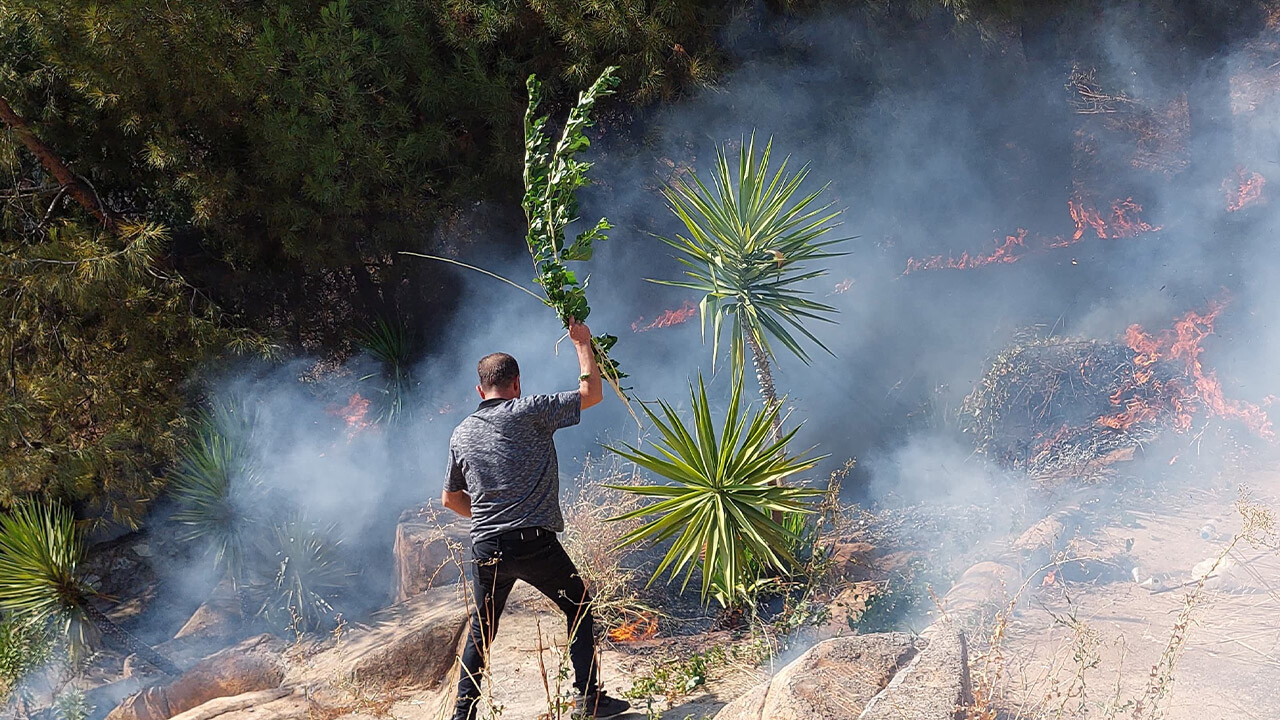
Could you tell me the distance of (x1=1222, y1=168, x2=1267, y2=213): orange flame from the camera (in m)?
7.18

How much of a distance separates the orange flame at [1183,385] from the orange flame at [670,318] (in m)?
3.46

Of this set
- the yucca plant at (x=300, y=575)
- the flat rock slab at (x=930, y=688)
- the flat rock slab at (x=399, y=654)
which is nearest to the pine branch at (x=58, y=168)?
the yucca plant at (x=300, y=575)

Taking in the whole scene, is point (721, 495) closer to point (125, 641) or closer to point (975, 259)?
point (975, 259)

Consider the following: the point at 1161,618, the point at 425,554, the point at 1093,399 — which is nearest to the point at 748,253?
the point at 1161,618

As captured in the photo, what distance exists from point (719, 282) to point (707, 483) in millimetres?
1287

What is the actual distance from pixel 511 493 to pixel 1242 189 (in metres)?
6.50

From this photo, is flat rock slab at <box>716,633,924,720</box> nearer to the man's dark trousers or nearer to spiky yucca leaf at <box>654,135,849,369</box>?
the man's dark trousers

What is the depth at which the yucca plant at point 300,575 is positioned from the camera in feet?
21.7

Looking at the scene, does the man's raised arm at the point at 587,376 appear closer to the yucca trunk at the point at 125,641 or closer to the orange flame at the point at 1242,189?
the yucca trunk at the point at 125,641

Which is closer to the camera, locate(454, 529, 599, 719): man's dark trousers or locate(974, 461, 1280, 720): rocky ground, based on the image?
locate(454, 529, 599, 719): man's dark trousers

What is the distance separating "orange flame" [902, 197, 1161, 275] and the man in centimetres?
526

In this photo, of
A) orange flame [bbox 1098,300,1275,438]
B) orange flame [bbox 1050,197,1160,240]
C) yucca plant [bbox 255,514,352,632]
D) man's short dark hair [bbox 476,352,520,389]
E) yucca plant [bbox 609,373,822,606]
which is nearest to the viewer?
man's short dark hair [bbox 476,352,520,389]

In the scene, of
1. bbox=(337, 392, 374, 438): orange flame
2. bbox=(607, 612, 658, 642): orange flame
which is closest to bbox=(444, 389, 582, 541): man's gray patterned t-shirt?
bbox=(607, 612, 658, 642): orange flame

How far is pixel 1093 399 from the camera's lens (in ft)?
23.3
